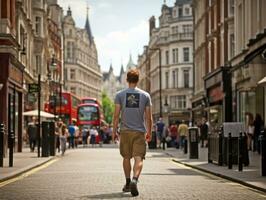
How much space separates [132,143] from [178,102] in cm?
9160

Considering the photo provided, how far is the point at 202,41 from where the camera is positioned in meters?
58.0

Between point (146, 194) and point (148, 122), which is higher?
point (148, 122)

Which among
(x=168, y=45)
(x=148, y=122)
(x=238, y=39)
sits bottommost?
(x=148, y=122)

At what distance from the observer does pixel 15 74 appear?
33438 millimetres

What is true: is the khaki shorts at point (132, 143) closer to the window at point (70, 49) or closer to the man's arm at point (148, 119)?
the man's arm at point (148, 119)

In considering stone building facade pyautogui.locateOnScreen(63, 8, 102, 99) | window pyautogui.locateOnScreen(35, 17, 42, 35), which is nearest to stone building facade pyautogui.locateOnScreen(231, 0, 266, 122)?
window pyautogui.locateOnScreen(35, 17, 42, 35)

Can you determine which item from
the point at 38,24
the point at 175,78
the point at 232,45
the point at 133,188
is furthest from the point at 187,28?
the point at 133,188

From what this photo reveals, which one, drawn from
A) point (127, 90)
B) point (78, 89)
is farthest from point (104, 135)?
point (78, 89)

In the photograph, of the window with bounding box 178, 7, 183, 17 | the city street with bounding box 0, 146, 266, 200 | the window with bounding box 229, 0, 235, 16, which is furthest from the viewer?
the window with bounding box 178, 7, 183, 17

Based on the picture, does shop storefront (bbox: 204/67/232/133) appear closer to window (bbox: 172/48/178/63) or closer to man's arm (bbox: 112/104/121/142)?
man's arm (bbox: 112/104/121/142)

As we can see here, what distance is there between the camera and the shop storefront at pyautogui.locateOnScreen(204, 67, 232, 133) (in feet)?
140

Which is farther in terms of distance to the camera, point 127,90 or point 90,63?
point 90,63

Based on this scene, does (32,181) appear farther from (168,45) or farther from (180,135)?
(168,45)

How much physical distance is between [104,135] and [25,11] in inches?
947
